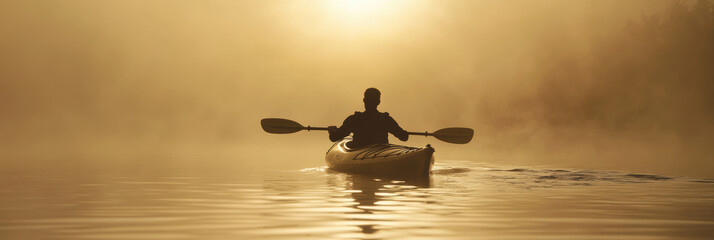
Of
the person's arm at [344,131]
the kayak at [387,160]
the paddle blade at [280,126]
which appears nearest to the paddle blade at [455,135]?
the kayak at [387,160]

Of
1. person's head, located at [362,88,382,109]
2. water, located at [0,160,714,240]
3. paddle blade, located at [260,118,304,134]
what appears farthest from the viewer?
paddle blade, located at [260,118,304,134]

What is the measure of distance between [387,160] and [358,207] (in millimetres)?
5129

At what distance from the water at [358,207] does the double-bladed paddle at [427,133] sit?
7.24ft

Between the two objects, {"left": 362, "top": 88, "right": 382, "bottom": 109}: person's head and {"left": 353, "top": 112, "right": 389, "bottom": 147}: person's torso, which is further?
{"left": 353, "top": 112, "right": 389, "bottom": 147}: person's torso

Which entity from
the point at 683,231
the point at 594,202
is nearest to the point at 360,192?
the point at 594,202

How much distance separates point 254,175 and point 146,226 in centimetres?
784

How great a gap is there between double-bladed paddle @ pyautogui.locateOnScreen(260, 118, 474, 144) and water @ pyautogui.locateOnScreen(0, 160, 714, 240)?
2.21 m

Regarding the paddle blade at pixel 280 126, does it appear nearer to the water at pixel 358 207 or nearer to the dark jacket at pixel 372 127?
the dark jacket at pixel 372 127

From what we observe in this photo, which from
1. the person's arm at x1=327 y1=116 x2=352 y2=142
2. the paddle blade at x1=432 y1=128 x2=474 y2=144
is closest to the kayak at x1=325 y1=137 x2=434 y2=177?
the person's arm at x1=327 y1=116 x2=352 y2=142

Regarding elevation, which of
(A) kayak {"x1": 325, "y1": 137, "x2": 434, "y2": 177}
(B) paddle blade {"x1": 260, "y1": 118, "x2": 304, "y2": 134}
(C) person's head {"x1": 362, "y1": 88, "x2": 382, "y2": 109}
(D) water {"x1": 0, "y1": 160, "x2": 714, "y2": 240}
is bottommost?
(D) water {"x1": 0, "y1": 160, "x2": 714, "y2": 240}

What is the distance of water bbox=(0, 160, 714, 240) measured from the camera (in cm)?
660

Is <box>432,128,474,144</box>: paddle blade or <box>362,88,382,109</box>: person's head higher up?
<box>362,88,382,109</box>: person's head

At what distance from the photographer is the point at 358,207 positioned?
8.54 m

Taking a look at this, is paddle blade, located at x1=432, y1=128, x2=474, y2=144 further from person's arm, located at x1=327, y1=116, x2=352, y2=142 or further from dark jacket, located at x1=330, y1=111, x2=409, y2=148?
person's arm, located at x1=327, y1=116, x2=352, y2=142
